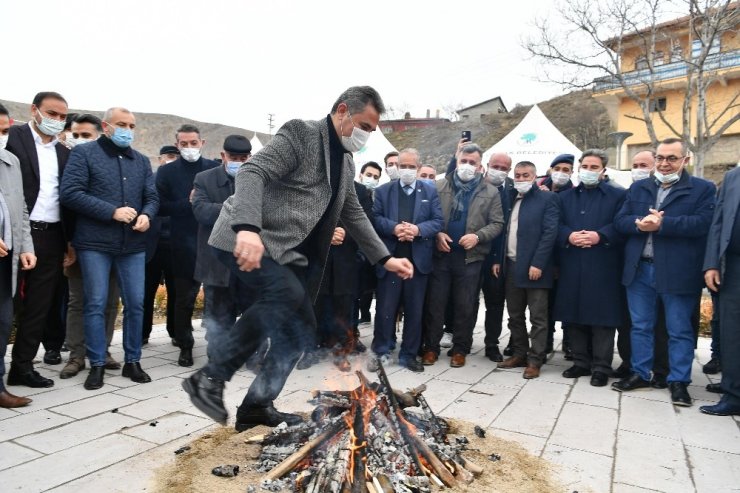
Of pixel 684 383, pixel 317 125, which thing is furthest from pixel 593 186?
pixel 317 125

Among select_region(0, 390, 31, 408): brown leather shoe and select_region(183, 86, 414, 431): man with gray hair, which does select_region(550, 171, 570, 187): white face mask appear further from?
select_region(0, 390, 31, 408): brown leather shoe

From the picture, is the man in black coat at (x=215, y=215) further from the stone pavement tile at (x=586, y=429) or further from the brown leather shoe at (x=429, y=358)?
the stone pavement tile at (x=586, y=429)

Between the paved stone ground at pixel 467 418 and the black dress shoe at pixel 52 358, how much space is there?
99mm

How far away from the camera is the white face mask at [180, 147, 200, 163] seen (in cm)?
601

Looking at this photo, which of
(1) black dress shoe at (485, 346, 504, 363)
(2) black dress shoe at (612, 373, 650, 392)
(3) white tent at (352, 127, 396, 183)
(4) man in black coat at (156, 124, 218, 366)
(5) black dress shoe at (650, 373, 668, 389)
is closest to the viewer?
(2) black dress shoe at (612, 373, 650, 392)

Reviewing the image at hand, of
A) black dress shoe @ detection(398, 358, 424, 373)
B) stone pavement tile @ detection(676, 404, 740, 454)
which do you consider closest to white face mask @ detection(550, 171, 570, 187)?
black dress shoe @ detection(398, 358, 424, 373)

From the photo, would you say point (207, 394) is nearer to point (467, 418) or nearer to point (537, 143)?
point (467, 418)

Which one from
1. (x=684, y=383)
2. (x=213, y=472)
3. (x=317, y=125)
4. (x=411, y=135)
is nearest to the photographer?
(x=213, y=472)

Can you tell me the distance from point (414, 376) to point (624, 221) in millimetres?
2633

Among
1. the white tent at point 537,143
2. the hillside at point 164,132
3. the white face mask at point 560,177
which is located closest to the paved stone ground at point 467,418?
the white face mask at point 560,177

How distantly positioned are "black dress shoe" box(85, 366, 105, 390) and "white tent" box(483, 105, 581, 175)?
10709 millimetres

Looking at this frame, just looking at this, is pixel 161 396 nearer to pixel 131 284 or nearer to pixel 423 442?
pixel 131 284

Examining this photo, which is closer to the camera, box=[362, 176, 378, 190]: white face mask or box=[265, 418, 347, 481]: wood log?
box=[265, 418, 347, 481]: wood log

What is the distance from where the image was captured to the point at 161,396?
177 inches
